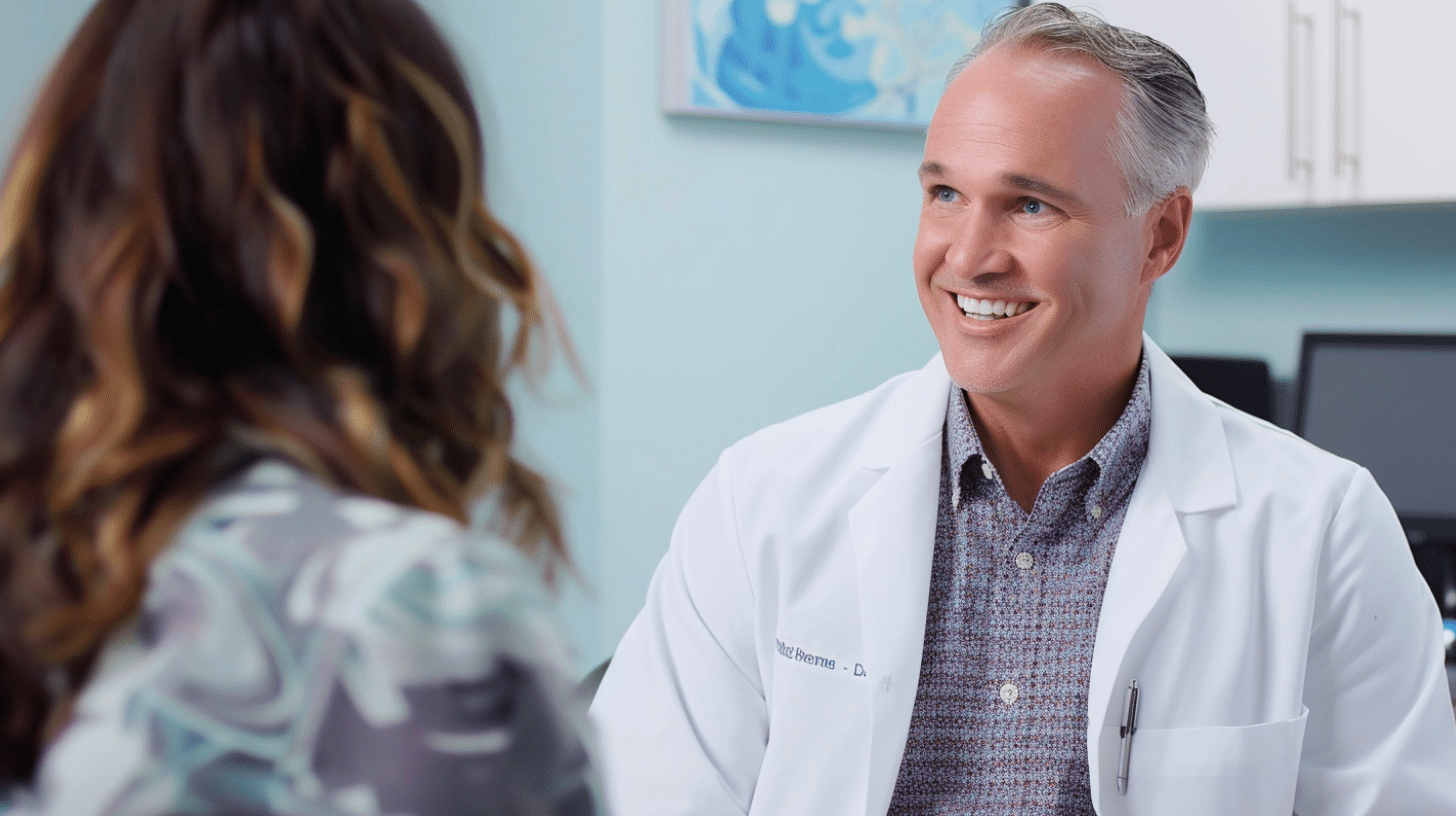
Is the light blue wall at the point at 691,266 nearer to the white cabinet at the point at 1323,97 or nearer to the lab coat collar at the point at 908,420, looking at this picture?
the white cabinet at the point at 1323,97

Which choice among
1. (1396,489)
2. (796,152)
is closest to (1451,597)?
(1396,489)

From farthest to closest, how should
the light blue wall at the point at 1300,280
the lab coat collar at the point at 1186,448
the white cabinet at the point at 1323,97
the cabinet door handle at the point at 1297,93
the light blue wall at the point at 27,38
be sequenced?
the light blue wall at the point at 1300,280 < the cabinet door handle at the point at 1297,93 < the white cabinet at the point at 1323,97 < the light blue wall at the point at 27,38 < the lab coat collar at the point at 1186,448

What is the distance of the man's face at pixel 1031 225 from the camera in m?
1.25

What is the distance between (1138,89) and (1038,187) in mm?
144

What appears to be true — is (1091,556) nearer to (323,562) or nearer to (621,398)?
(323,562)

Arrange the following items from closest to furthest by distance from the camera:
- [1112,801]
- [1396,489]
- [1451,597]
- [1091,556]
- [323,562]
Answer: [323,562] < [1112,801] < [1091,556] < [1451,597] < [1396,489]

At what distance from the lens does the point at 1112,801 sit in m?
1.15

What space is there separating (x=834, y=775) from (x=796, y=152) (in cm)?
141

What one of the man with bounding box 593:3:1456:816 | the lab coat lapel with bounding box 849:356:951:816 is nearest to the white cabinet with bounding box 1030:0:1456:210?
the man with bounding box 593:3:1456:816

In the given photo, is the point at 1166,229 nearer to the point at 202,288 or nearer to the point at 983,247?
the point at 983,247

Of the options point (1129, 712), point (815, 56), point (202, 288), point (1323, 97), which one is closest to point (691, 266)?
point (815, 56)

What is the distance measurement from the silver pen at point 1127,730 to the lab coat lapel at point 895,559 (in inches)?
7.2

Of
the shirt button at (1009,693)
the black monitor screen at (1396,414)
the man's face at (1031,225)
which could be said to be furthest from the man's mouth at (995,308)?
the black monitor screen at (1396,414)

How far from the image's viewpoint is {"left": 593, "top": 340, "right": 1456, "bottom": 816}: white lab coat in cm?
116
